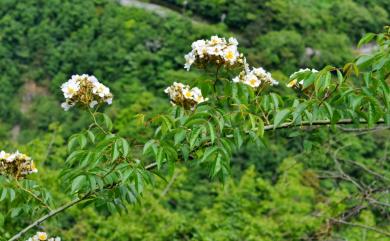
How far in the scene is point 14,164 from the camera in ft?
8.48

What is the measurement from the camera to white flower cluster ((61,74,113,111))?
2.32 m

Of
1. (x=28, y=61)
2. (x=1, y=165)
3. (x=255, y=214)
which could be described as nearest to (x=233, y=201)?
(x=255, y=214)

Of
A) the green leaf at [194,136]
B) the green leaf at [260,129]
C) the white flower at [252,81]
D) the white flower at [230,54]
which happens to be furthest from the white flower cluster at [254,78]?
the green leaf at [194,136]

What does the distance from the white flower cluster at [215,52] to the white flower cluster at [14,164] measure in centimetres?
82

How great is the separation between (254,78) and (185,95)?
0.96 feet

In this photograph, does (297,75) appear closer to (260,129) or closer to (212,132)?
(260,129)

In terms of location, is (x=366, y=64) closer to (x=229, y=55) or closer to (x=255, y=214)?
(x=229, y=55)

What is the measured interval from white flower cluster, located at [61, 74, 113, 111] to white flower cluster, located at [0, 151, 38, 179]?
0.38 metres

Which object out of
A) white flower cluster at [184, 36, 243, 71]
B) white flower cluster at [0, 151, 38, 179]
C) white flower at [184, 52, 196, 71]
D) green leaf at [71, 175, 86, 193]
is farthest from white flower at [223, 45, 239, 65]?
white flower cluster at [0, 151, 38, 179]

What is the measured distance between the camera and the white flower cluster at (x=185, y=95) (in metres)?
2.40

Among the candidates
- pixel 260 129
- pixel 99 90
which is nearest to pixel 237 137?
pixel 260 129

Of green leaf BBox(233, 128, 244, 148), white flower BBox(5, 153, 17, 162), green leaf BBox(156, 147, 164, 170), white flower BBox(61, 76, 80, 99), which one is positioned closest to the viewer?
green leaf BBox(156, 147, 164, 170)

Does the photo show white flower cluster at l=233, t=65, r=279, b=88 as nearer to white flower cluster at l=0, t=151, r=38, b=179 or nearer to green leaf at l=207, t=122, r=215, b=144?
green leaf at l=207, t=122, r=215, b=144

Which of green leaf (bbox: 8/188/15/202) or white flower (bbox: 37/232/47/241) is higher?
green leaf (bbox: 8/188/15/202)
